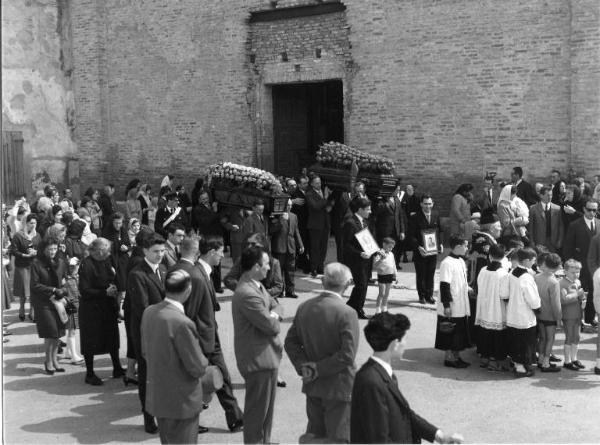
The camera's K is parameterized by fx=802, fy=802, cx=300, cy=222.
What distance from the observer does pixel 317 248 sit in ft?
46.1

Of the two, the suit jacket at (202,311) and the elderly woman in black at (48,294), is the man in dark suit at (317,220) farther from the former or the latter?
the suit jacket at (202,311)

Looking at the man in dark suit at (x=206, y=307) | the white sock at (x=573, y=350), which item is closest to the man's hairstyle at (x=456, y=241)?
the white sock at (x=573, y=350)

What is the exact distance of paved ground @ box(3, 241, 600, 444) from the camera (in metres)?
6.96

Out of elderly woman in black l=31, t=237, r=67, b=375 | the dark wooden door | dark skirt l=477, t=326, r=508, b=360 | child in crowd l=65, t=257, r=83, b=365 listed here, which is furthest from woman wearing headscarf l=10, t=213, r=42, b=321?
the dark wooden door

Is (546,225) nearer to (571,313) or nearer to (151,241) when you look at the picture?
(571,313)

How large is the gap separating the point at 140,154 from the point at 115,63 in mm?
2631

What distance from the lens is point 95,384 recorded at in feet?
27.8

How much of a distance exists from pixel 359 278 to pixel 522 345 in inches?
112

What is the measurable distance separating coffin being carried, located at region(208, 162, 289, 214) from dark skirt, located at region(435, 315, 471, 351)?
426cm

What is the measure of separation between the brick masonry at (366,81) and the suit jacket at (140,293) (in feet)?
33.1

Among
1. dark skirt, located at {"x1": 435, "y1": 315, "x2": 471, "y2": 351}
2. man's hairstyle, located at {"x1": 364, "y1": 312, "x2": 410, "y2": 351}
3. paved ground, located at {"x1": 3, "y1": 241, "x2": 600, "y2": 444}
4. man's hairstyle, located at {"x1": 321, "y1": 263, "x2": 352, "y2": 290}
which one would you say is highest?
man's hairstyle, located at {"x1": 321, "y1": 263, "x2": 352, "y2": 290}

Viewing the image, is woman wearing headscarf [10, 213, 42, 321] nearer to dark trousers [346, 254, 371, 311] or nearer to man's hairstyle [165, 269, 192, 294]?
dark trousers [346, 254, 371, 311]

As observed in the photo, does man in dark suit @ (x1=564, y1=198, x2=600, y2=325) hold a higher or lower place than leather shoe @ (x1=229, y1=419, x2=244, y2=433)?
higher

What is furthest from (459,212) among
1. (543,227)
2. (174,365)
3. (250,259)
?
(174,365)
